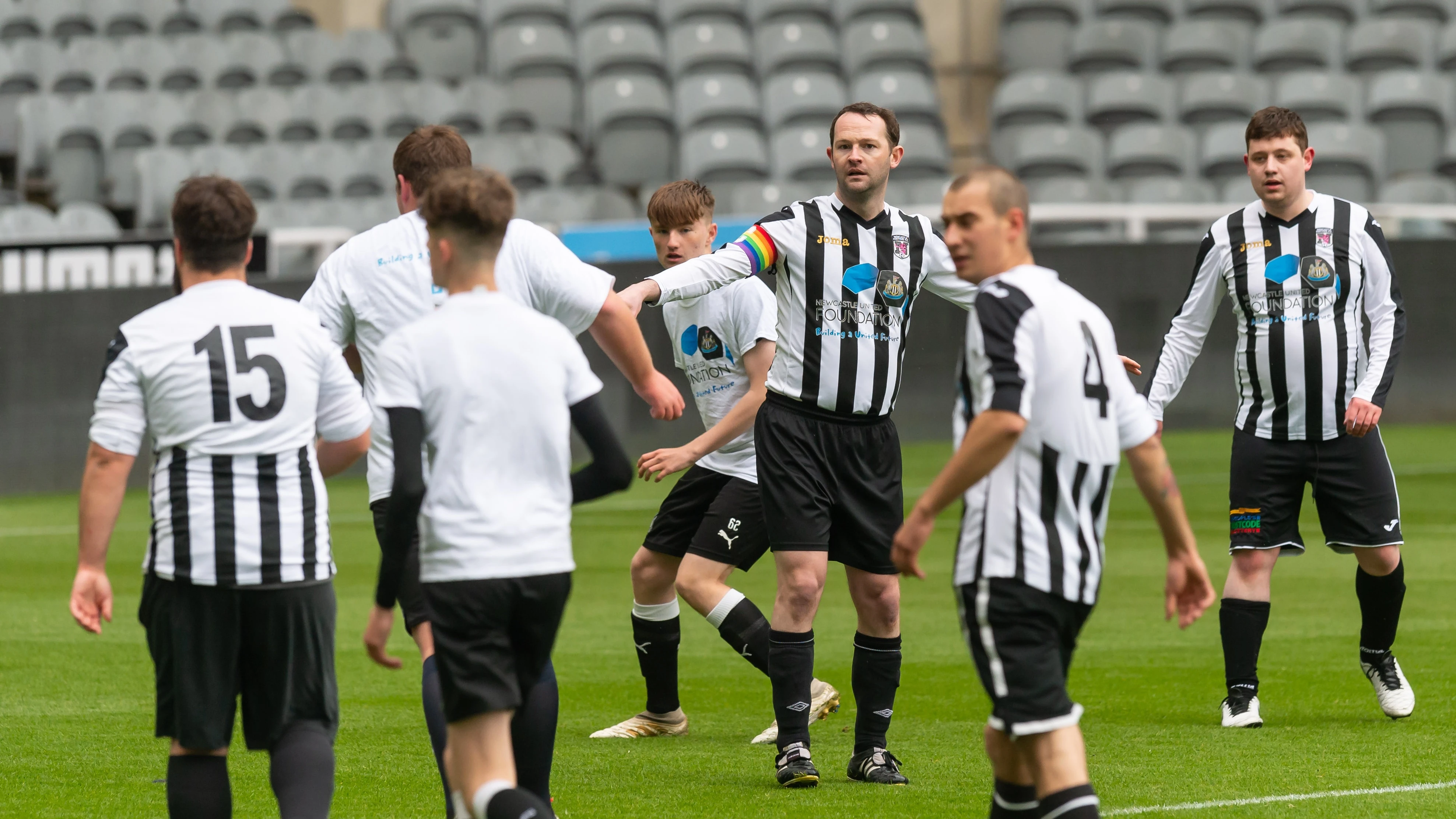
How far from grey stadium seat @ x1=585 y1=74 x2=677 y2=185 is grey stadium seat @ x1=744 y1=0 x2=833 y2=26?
212cm

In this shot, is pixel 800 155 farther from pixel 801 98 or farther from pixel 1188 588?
pixel 1188 588

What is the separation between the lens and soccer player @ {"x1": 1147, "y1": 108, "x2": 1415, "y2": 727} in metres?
6.02

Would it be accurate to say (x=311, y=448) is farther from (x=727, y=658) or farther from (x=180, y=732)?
(x=727, y=658)

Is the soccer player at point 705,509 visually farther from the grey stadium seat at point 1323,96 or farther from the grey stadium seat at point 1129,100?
the grey stadium seat at point 1323,96

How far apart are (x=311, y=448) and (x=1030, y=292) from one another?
1.65 meters

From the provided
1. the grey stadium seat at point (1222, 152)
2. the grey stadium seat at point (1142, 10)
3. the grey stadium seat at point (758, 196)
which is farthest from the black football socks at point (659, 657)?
the grey stadium seat at point (1142, 10)

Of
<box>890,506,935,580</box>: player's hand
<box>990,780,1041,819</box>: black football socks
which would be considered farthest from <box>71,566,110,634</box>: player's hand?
<box>990,780,1041,819</box>: black football socks

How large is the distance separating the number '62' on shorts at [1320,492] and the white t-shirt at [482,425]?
3.23m

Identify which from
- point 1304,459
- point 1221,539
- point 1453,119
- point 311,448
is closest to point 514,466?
point 311,448

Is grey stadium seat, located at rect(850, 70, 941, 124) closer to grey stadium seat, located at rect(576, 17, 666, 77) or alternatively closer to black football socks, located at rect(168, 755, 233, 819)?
grey stadium seat, located at rect(576, 17, 666, 77)

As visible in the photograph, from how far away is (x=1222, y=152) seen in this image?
18.2 metres

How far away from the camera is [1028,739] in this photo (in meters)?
3.71

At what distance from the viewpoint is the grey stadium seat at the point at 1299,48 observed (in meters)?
19.6

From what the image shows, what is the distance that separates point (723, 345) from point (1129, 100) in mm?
14219
